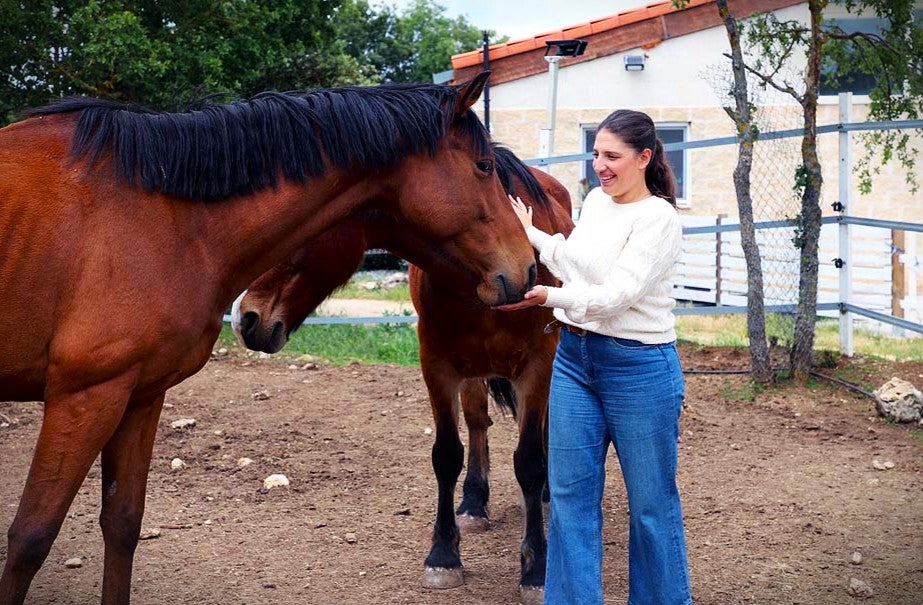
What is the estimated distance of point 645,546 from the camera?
339cm

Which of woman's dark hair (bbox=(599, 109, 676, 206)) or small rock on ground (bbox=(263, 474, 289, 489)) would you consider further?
small rock on ground (bbox=(263, 474, 289, 489))

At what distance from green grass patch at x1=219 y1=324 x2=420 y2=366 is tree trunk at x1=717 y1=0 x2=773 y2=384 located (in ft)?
9.61

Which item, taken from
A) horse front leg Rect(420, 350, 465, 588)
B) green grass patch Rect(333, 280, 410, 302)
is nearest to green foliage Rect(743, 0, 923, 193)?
horse front leg Rect(420, 350, 465, 588)

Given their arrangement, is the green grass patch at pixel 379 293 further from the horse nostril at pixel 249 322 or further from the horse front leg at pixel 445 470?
the horse nostril at pixel 249 322

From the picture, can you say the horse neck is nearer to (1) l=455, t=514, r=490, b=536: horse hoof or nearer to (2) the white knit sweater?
(2) the white knit sweater

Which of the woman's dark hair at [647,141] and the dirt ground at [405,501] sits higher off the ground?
the woman's dark hair at [647,141]

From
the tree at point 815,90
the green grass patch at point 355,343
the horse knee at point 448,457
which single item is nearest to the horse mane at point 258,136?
the horse knee at point 448,457

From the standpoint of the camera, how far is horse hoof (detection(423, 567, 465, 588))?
4410 millimetres

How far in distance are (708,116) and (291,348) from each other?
6775 millimetres

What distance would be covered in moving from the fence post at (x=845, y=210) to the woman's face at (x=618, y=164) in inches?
214

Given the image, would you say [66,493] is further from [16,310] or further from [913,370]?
→ [913,370]

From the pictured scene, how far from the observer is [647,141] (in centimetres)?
332

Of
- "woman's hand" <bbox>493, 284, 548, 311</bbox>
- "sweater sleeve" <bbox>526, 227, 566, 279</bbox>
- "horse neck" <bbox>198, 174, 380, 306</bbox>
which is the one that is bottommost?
"woman's hand" <bbox>493, 284, 548, 311</bbox>

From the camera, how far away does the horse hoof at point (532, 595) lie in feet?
13.9
